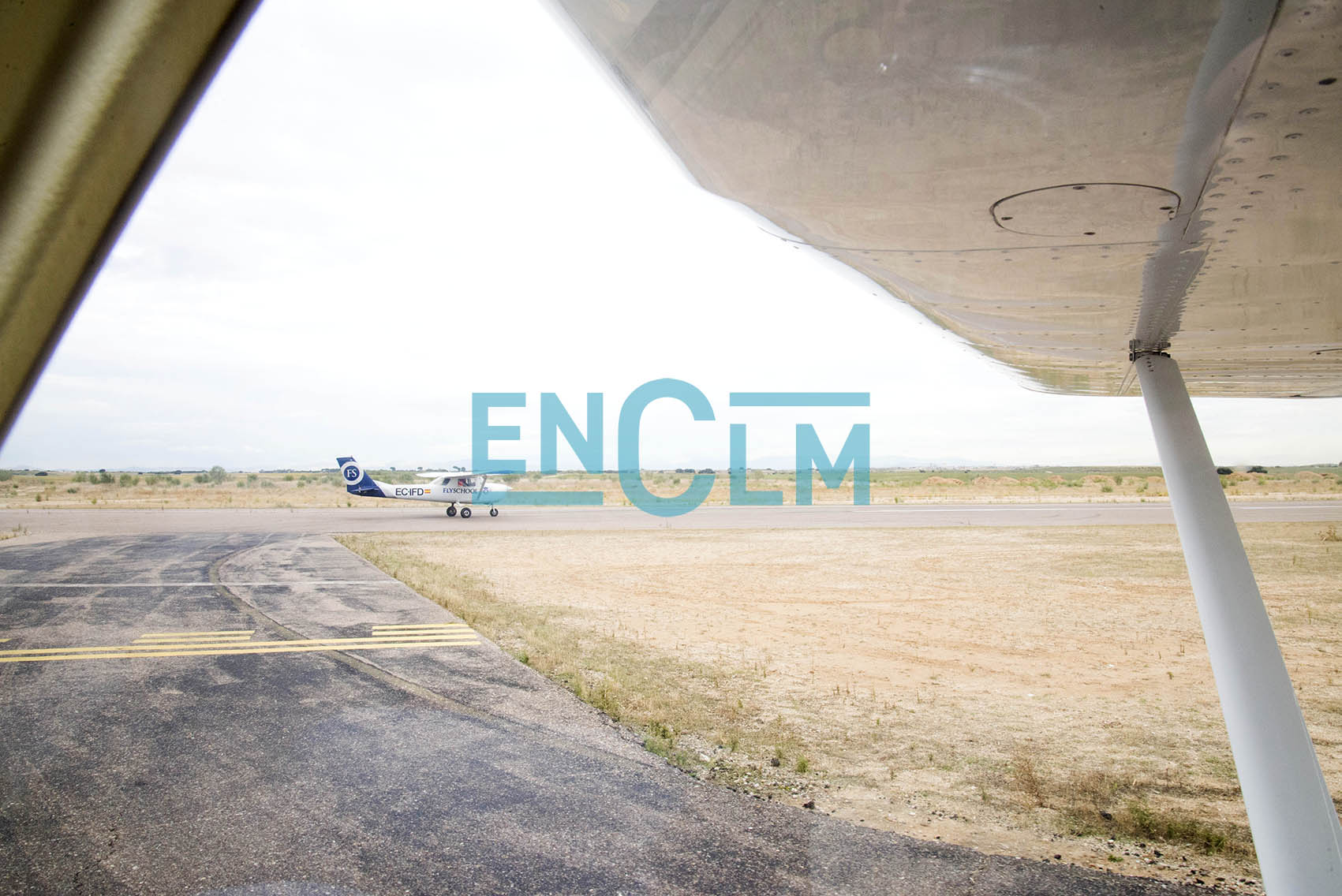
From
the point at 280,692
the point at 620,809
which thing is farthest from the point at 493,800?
the point at 280,692

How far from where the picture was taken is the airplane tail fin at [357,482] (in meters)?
36.5

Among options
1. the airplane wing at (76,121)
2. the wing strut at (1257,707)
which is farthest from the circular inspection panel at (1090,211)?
the airplane wing at (76,121)

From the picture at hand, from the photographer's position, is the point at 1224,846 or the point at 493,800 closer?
the point at 1224,846

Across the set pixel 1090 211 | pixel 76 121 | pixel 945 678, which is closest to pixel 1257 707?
pixel 1090 211

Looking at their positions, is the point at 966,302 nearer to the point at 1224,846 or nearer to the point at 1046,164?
the point at 1046,164

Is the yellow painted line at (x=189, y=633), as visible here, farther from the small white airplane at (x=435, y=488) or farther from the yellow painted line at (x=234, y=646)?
the small white airplane at (x=435, y=488)

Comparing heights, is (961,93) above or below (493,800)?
above

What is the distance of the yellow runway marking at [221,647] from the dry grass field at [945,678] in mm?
925

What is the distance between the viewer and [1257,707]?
283 cm

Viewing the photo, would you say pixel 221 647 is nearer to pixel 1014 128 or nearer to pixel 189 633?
pixel 189 633

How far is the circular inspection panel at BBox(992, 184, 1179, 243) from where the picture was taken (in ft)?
5.64

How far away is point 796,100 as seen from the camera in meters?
1.40

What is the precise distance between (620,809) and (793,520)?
91.6 feet

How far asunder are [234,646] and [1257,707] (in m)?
10.3
